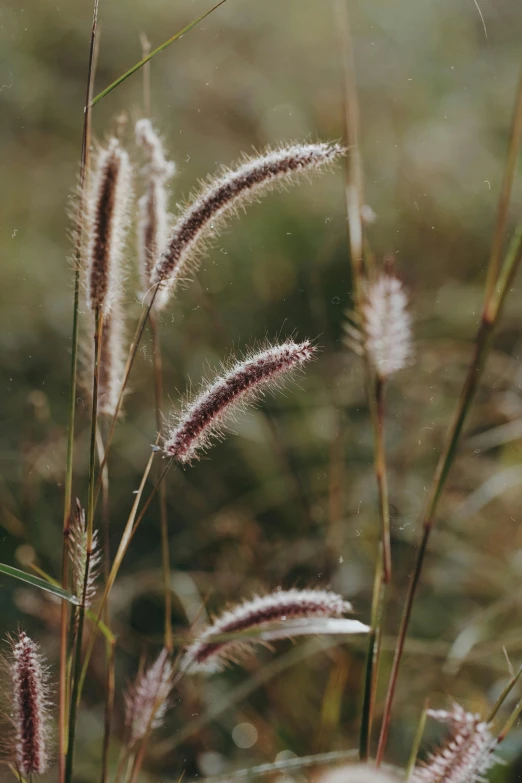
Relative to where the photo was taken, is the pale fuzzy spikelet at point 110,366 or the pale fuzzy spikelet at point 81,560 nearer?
the pale fuzzy spikelet at point 81,560

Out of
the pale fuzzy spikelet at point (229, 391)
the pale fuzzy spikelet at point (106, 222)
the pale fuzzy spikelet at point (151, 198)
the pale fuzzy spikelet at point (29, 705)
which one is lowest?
the pale fuzzy spikelet at point (29, 705)

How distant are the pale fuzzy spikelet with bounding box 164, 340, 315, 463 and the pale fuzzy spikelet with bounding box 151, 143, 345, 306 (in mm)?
102

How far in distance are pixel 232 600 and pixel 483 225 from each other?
1.18 metres

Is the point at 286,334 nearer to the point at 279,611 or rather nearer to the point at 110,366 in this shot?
the point at 110,366

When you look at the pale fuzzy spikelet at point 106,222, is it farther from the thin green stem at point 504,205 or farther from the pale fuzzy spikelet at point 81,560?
the thin green stem at point 504,205

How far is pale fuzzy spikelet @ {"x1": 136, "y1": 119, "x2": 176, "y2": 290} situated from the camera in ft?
2.28

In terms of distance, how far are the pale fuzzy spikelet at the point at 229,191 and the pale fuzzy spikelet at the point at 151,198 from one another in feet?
0.35

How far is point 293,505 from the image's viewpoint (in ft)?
4.98

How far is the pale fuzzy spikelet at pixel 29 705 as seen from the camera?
550 mm

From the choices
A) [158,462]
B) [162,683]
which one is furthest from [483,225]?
[162,683]

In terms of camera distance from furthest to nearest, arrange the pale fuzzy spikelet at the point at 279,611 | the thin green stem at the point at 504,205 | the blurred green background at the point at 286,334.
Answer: the blurred green background at the point at 286,334, the pale fuzzy spikelet at the point at 279,611, the thin green stem at the point at 504,205

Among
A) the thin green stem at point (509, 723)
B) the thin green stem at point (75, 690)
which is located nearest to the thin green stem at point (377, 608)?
the thin green stem at point (509, 723)

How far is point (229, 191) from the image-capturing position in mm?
556

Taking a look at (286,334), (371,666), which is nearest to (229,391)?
(371,666)
